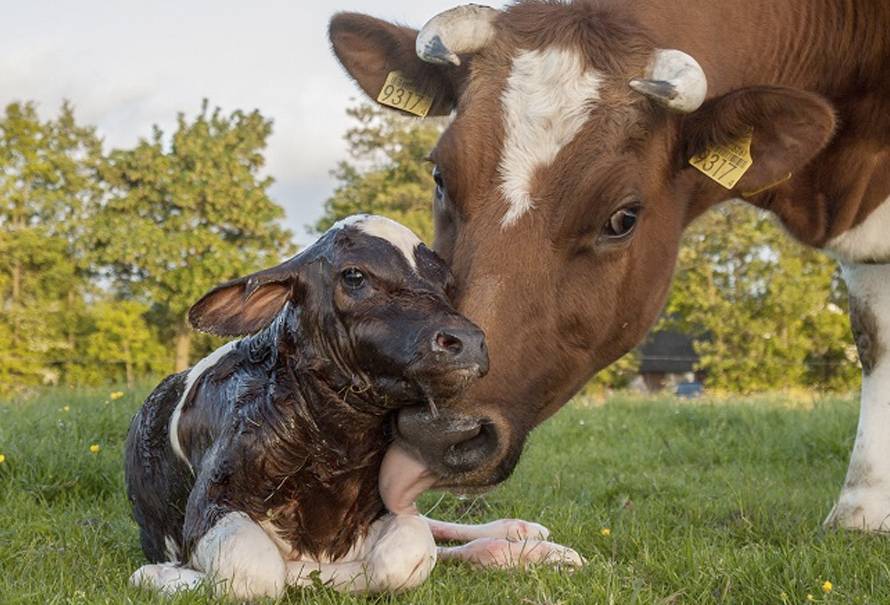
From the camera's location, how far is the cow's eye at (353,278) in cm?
310

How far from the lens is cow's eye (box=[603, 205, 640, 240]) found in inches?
144

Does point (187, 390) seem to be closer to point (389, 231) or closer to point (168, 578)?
point (168, 578)

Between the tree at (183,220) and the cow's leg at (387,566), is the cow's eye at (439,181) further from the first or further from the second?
the tree at (183,220)

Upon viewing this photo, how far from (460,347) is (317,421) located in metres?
0.61

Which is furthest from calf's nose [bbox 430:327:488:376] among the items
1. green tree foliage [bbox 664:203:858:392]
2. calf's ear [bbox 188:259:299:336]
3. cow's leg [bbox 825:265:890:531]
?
green tree foliage [bbox 664:203:858:392]

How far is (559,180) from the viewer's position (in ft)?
11.7

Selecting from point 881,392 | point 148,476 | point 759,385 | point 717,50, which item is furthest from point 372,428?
point 759,385

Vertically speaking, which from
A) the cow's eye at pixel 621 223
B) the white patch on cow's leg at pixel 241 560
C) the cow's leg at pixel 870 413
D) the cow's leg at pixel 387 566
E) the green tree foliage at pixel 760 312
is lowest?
the green tree foliage at pixel 760 312

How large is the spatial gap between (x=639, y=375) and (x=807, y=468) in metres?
40.3

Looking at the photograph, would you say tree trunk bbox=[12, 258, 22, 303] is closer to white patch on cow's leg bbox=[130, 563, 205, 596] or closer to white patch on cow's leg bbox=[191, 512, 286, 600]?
white patch on cow's leg bbox=[130, 563, 205, 596]

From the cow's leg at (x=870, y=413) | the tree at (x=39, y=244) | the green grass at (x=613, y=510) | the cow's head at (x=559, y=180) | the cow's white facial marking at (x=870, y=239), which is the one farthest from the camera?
the tree at (x=39, y=244)

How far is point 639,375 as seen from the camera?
46625 millimetres

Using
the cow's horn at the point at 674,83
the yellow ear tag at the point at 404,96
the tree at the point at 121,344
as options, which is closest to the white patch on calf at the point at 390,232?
the cow's horn at the point at 674,83

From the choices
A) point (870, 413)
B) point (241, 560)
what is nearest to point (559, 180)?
point (241, 560)
